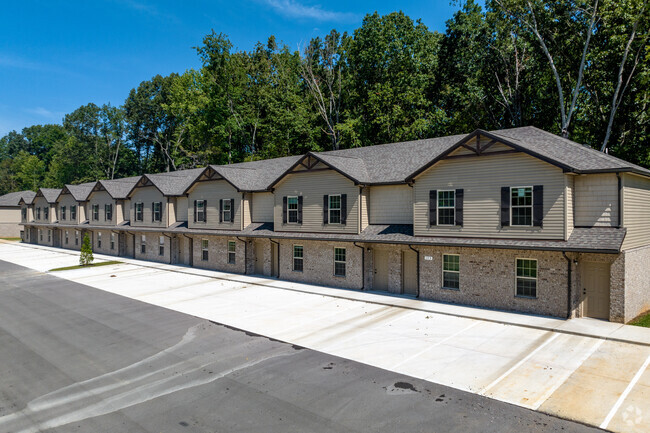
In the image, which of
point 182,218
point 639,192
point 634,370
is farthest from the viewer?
point 182,218

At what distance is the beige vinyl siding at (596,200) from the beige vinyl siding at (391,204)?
25.4ft

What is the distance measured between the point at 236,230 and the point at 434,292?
598 inches

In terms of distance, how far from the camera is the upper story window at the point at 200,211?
105 feet

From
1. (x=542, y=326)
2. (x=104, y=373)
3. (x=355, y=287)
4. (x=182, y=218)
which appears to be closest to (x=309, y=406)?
(x=104, y=373)

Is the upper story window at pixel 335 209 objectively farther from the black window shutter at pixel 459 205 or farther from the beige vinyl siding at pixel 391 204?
the black window shutter at pixel 459 205

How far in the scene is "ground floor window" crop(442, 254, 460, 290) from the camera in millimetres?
19000

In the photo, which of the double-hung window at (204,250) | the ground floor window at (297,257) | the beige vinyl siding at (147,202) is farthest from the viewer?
the beige vinyl siding at (147,202)

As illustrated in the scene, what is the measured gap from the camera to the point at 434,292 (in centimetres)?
1956

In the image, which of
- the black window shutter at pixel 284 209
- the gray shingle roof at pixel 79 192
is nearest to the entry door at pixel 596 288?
the black window shutter at pixel 284 209

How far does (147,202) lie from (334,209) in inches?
867

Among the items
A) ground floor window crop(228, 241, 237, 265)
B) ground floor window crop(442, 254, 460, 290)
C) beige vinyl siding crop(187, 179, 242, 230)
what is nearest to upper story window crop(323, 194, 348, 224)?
ground floor window crop(442, 254, 460, 290)

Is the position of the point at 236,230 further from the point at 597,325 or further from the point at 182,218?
the point at 597,325

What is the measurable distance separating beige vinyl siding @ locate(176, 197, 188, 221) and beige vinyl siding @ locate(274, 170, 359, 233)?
12639 millimetres

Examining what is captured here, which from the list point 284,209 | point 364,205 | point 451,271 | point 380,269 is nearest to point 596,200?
point 451,271
